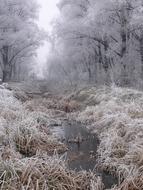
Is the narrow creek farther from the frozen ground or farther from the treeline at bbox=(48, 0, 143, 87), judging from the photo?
the treeline at bbox=(48, 0, 143, 87)

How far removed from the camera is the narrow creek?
7172 mm

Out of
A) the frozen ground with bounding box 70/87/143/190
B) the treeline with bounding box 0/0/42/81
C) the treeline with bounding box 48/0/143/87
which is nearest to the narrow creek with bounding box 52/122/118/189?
the frozen ground with bounding box 70/87/143/190

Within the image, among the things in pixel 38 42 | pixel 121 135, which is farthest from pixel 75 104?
pixel 38 42

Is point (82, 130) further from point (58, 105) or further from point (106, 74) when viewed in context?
point (106, 74)

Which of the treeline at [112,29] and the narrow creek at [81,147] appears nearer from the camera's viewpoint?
the narrow creek at [81,147]

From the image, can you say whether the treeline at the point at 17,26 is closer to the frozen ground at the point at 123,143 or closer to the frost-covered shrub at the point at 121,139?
the frozen ground at the point at 123,143

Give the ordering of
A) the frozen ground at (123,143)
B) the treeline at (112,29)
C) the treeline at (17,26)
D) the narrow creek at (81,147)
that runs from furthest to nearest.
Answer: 1. the treeline at (17,26)
2. the treeline at (112,29)
3. the narrow creek at (81,147)
4. the frozen ground at (123,143)

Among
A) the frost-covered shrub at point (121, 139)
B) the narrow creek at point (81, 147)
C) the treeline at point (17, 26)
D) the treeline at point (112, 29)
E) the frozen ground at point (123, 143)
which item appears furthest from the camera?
the treeline at point (17, 26)

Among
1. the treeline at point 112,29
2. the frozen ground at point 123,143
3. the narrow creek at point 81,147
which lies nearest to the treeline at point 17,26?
the treeline at point 112,29

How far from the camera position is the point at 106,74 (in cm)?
2473

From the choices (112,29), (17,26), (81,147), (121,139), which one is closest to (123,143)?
(121,139)

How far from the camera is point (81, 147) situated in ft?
31.2

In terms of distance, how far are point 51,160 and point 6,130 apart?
2396 mm

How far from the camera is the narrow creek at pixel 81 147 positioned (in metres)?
7.17
